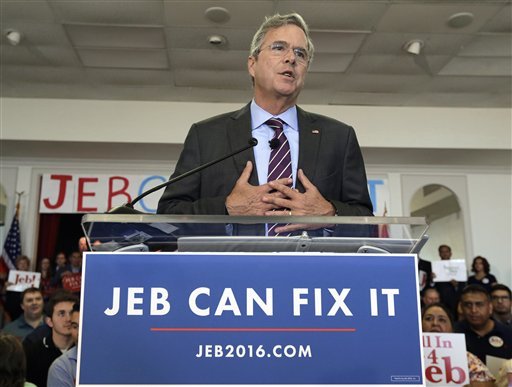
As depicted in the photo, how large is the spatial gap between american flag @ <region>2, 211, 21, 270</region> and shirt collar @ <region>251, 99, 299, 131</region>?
619 cm

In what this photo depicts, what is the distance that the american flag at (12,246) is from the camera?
683 cm

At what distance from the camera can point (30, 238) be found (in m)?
7.27

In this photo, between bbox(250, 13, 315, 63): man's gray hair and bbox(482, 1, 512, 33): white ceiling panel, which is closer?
bbox(250, 13, 315, 63): man's gray hair

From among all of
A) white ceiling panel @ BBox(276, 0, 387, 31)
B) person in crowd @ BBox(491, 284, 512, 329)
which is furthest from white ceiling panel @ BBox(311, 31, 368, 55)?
person in crowd @ BBox(491, 284, 512, 329)

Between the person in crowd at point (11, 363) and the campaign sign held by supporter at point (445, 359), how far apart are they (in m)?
1.73

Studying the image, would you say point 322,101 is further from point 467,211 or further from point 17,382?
point 17,382

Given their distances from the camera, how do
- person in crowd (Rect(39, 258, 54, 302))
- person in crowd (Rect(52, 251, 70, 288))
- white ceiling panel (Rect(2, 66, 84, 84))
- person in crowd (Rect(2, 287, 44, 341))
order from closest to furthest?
person in crowd (Rect(2, 287, 44, 341))
white ceiling panel (Rect(2, 66, 84, 84))
person in crowd (Rect(52, 251, 70, 288))
person in crowd (Rect(39, 258, 54, 302))

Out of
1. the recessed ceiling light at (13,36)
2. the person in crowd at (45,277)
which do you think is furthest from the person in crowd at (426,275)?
the recessed ceiling light at (13,36)

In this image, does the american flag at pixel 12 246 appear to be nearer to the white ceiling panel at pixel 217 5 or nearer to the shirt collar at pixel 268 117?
the white ceiling panel at pixel 217 5

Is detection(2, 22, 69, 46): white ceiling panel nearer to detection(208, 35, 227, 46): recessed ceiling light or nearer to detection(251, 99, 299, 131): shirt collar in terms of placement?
detection(208, 35, 227, 46): recessed ceiling light

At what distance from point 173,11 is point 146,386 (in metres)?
4.67

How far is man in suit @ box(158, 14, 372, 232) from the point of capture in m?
1.25

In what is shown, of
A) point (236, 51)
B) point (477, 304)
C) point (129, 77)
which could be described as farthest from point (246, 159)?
point (129, 77)

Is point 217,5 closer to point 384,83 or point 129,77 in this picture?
point 129,77
